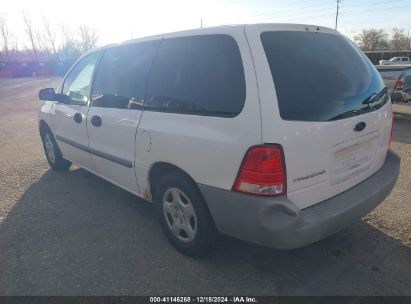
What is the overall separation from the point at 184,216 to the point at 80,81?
2.49 meters

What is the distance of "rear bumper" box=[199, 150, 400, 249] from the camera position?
2154 millimetres

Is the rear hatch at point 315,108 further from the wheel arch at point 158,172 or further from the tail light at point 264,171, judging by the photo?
the wheel arch at point 158,172

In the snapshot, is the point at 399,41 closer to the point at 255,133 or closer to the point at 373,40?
the point at 373,40

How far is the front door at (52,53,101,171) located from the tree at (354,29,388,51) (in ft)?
224

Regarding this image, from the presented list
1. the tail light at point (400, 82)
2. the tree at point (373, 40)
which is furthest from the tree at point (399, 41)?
the tail light at point (400, 82)

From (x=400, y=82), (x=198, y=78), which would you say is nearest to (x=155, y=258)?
(x=198, y=78)

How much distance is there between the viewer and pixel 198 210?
257 cm

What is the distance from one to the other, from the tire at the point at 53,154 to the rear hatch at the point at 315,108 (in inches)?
154

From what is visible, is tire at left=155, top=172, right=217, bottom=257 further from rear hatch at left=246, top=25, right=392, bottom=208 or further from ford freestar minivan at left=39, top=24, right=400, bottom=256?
rear hatch at left=246, top=25, right=392, bottom=208

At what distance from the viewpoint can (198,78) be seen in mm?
2555

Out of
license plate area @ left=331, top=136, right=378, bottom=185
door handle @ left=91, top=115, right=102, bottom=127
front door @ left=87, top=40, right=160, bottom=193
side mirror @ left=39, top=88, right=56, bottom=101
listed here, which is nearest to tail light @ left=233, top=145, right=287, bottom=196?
license plate area @ left=331, top=136, right=378, bottom=185

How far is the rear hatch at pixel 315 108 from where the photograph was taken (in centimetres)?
215

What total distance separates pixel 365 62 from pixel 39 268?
3.32 metres

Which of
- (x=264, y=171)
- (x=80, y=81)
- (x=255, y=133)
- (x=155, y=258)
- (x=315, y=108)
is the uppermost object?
(x=80, y=81)
